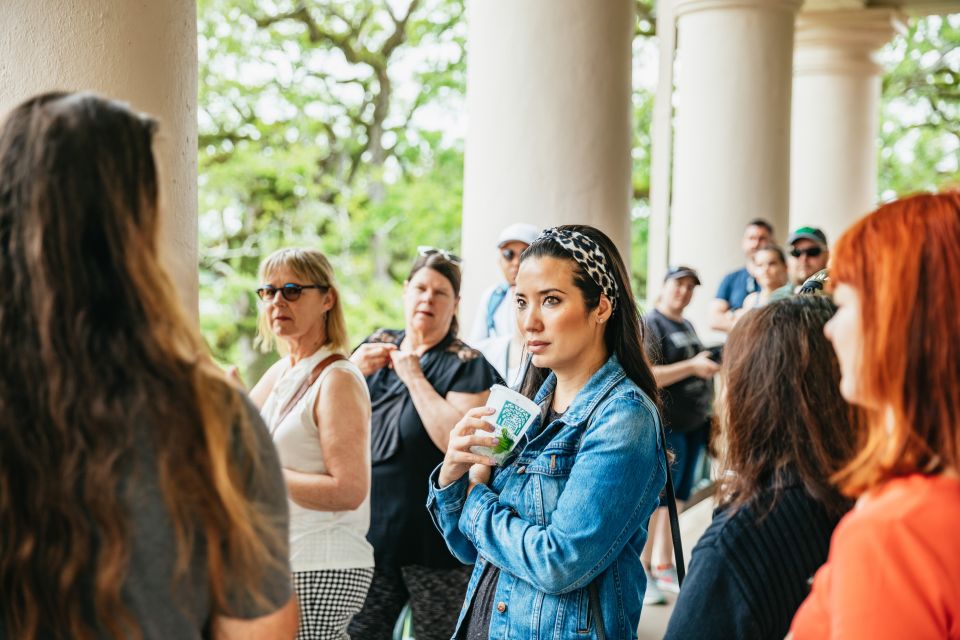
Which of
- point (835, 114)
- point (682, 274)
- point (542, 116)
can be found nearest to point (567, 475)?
point (542, 116)

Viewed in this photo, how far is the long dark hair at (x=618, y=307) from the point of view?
3670mm

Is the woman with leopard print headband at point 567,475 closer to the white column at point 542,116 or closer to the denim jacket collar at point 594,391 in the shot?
the denim jacket collar at point 594,391

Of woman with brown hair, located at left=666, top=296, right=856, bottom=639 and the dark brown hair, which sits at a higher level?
Result: the dark brown hair

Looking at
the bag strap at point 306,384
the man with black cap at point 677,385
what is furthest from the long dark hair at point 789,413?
the man with black cap at point 677,385

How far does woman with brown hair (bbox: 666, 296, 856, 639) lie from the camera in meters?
2.66

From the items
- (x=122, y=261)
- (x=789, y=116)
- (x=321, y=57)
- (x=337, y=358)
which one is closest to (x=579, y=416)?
(x=337, y=358)

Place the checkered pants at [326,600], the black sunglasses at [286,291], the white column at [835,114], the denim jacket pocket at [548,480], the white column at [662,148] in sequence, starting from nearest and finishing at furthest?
1. the denim jacket pocket at [548,480]
2. the checkered pants at [326,600]
3. the black sunglasses at [286,291]
4. the white column at [662,148]
5. the white column at [835,114]

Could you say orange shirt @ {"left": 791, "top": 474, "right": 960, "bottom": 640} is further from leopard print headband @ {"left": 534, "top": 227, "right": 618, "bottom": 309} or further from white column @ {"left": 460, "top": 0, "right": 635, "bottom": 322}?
white column @ {"left": 460, "top": 0, "right": 635, "bottom": 322}

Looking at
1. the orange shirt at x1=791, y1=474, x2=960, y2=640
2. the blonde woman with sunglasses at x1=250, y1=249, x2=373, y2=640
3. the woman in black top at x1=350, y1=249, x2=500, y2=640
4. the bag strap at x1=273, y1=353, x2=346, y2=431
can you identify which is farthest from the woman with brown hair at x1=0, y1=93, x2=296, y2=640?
the woman in black top at x1=350, y1=249, x2=500, y2=640

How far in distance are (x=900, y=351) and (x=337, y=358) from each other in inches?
115

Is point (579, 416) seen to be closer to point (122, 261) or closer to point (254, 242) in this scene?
point (122, 261)

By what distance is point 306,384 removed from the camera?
4535 mm

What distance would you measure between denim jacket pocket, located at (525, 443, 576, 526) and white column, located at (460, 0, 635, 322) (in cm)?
381

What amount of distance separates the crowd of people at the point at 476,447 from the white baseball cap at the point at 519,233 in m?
2.21
